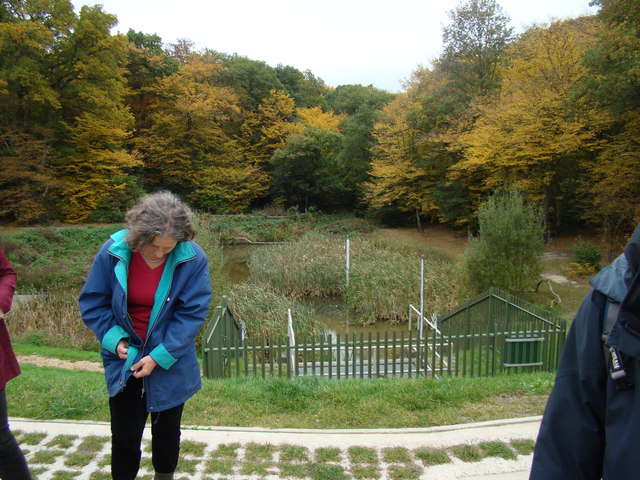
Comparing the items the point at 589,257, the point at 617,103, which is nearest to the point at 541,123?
the point at 617,103

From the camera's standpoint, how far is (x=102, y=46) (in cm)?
2539

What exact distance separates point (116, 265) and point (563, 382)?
2.12 m

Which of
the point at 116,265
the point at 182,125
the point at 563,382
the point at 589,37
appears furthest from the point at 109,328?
the point at 182,125

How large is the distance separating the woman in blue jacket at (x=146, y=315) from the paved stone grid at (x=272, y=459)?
0.81 m

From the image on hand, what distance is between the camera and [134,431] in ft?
8.05

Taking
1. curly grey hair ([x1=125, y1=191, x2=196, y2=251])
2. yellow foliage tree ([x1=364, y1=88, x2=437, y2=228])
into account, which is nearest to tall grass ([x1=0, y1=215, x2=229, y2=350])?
curly grey hair ([x1=125, y1=191, x2=196, y2=251])

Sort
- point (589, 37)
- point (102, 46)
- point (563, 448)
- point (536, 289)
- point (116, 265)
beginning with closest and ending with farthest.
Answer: point (563, 448) → point (116, 265) → point (536, 289) → point (589, 37) → point (102, 46)

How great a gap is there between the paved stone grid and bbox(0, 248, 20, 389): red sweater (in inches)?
36.5

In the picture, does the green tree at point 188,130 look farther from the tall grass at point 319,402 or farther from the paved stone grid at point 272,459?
the paved stone grid at point 272,459

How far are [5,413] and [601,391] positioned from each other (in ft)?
9.48

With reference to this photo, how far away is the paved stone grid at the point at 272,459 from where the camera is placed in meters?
3.11

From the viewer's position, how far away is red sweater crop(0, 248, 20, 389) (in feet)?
8.39

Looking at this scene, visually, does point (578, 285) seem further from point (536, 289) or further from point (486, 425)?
point (486, 425)

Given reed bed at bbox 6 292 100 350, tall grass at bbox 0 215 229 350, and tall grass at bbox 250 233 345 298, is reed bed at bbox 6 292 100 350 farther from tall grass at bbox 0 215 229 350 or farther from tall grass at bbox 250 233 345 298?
tall grass at bbox 250 233 345 298
